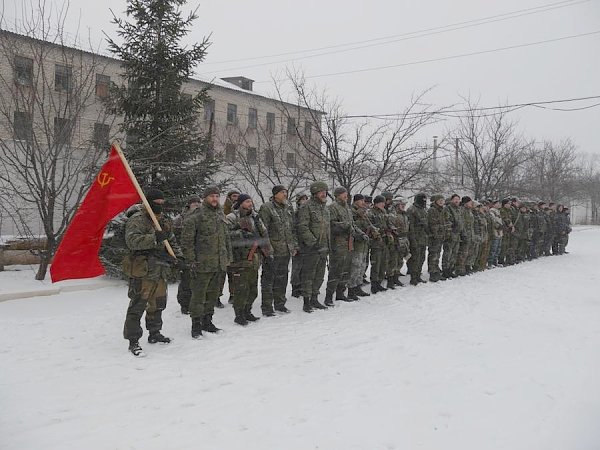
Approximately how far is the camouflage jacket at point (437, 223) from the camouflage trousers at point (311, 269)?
364 centimetres

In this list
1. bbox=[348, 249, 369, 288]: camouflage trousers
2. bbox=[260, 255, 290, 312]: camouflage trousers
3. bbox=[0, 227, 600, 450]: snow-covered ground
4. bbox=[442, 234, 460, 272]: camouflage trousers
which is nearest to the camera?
bbox=[0, 227, 600, 450]: snow-covered ground

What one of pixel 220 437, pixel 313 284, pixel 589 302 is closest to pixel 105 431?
pixel 220 437

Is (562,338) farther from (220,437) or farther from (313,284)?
(220,437)

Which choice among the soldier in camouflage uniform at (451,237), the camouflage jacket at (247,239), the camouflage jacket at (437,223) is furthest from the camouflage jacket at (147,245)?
the soldier in camouflage uniform at (451,237)

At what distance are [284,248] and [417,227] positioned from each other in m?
4.09

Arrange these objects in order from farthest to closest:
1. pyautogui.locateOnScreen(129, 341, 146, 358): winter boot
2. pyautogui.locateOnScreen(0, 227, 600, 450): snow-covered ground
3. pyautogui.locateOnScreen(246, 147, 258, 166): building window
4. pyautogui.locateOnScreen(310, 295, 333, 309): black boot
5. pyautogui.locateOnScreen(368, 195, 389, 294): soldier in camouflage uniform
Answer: pyautogui.locateOnScreen(246, 147, 258, 166): building window
pyautogui.locateOnScreen(368, 195, 389, 294): soldier in camouflage uniform
pyautogui.locateOnScreen(310, 295, 333, 309): black boot
pyautogui.locateOnScreen(129, 341, 146, 358): winter boot
pyautogui.locateOnScreen(0, 227, 600, 450): snow-covered ground

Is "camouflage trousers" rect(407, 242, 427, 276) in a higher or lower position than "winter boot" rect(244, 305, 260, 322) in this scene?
higher

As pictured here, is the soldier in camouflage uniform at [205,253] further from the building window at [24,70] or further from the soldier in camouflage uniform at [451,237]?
the soldier in camouflage uniform at [451,237]

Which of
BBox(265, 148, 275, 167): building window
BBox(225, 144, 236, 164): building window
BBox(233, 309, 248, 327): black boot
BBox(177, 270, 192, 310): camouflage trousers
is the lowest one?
BBox(233, 309, 248, 327): black boot

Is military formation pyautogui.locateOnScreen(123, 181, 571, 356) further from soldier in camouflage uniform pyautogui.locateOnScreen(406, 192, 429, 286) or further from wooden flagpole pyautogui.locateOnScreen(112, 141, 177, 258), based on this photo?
wooden flagpole pyautogui.locateOnScreen(112, 141, 177, 258)

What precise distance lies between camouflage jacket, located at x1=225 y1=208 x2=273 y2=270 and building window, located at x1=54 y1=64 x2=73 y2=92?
5297mm

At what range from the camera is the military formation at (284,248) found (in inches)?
233

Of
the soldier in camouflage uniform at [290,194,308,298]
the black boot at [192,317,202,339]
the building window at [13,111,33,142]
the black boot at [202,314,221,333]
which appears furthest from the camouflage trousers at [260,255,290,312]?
the building window at [13,111,33,142]

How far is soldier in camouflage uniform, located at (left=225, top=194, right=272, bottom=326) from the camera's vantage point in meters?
7.09
